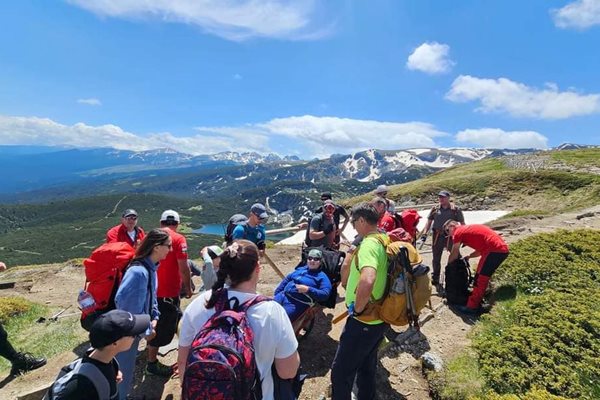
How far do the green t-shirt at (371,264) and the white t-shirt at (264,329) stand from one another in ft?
5.15

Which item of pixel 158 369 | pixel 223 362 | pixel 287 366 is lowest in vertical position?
pixel 158 369

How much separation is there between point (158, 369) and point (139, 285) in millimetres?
2719

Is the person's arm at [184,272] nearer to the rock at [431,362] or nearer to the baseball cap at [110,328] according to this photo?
the baseball cap at [110,328]

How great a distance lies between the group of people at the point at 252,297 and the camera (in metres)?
3.11

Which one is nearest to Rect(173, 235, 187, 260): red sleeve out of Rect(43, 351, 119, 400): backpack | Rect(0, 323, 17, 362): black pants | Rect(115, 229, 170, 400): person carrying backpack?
Rect(115, 229, 170, 400): person carrying backpack

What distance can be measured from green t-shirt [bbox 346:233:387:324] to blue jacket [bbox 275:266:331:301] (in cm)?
150

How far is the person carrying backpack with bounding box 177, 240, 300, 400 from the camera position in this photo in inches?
103

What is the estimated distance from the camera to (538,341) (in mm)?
6301

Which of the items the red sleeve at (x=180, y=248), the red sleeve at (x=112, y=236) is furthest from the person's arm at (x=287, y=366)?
the red sleeve at (x=112, y=236)

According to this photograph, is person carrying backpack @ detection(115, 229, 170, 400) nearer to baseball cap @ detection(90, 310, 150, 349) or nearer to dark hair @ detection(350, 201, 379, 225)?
baseball cap @ detection(90, 310, 150, 349)

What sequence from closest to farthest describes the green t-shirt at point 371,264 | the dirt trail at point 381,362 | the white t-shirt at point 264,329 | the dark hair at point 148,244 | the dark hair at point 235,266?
1. the white t-shirt at point 264,329
2. the dark hair at point 235,266
3. the green t-shirt at point 371,264
4. the dark hair at point 148,244
5. the dirt trail at point 381,362

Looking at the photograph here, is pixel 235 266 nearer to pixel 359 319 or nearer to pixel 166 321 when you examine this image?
pixel 359 319

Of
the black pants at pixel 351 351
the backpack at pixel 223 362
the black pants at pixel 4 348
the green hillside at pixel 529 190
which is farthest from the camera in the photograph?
the green hillside at pixel 529 190

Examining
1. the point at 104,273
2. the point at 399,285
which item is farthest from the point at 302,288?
the point at 104,273
